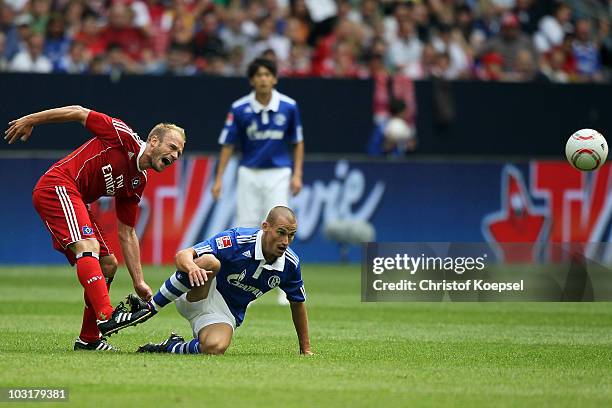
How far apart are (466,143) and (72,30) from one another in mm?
6962

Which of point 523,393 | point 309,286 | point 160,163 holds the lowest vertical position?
point 309,286

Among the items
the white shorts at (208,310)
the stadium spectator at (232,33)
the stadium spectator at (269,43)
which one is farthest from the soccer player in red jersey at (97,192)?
the stadium spectator at (232,33)

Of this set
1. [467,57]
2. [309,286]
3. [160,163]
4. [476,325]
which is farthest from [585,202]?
[160,163]

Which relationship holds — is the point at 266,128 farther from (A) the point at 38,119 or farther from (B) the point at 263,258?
(A) the point at 38,119

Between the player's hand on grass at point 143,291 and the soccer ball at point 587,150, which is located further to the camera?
the soccer ball at point 587,150

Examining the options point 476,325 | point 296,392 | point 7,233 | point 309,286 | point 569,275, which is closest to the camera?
point 296,392

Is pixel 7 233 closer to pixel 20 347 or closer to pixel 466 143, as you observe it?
pixel 466 143

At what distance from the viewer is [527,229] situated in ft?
66.7

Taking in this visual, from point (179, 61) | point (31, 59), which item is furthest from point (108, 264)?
point (179, 61)

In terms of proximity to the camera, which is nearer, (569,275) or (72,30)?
(569,275)

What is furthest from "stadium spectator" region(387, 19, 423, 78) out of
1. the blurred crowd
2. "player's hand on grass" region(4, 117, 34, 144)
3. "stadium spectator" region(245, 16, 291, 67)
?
"player's hand on grass" region(4, 117, 34, 144)

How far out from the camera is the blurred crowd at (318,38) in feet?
65.9

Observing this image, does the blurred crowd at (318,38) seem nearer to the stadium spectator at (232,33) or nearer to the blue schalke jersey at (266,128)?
the stadium spectator at (232,33)

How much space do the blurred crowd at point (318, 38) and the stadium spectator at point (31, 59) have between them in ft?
0.05
